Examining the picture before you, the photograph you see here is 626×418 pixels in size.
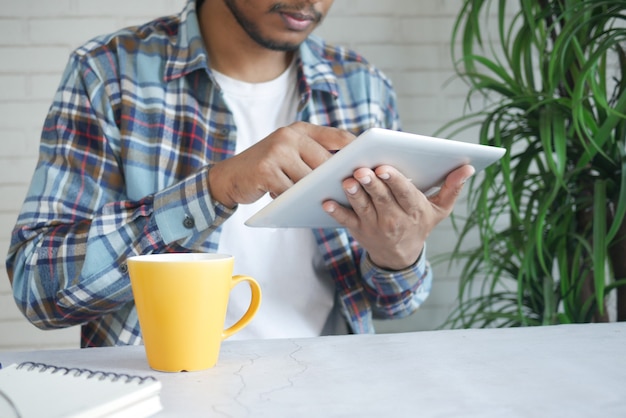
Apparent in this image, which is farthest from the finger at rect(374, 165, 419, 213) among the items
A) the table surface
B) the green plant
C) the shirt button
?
the green plant

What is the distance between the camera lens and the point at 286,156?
0.92m

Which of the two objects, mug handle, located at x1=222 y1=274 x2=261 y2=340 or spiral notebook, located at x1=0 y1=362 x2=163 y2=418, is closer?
spiral notebook, located at x1=0 y1=362 x2=163 y2=418

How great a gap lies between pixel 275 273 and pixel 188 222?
0.86 ft

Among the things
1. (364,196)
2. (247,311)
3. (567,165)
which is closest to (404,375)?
(247,311)

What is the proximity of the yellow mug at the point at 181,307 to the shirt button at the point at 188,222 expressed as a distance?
37 centimetres

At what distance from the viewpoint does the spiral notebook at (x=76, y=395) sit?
0.50m

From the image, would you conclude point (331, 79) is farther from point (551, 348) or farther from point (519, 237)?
point (551, 348)

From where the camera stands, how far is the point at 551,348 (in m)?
0.76

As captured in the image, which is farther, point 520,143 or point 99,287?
point 520,143

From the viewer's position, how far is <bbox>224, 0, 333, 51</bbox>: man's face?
1283mm

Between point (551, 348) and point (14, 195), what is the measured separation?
159 centimetres

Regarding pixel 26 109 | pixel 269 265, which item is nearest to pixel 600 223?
pixel 269 265

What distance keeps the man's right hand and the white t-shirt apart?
13.0 inches

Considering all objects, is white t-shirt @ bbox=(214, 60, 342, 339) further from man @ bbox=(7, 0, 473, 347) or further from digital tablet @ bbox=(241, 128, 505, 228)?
digital tablet @ bbox=(241, 128, 505, 228)
